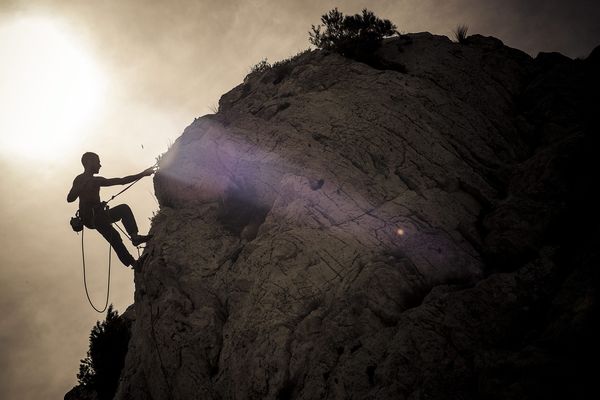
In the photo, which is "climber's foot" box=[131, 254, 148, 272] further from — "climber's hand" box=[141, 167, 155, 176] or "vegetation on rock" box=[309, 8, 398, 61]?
"vegetation on rock" box=[309, 8, 398, 61]

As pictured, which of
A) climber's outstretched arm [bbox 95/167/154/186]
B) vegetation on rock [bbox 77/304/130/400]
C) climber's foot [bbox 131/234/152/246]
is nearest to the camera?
climber's outstretched arm [bbox 95/167/154/186]

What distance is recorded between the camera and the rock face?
6.75 metres

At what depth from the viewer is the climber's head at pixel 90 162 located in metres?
12.7

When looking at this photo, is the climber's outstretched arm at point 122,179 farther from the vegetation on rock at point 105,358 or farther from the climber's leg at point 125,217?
the vegetation on rock at point 105,358

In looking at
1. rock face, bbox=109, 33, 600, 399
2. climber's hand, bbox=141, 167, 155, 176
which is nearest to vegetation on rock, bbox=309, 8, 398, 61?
rock face, bbox=109, 33, 600, 399

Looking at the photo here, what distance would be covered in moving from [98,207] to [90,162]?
5.38ft

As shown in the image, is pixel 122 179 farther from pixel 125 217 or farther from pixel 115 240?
pixel 115 240

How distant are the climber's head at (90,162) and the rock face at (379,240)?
235 cm

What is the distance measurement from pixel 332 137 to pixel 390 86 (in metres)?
3.39

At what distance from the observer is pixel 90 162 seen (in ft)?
41.9

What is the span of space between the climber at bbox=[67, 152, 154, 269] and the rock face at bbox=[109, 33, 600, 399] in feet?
Answer: 3.60

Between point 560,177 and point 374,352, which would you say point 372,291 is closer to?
point 374,352

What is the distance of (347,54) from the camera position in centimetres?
1611

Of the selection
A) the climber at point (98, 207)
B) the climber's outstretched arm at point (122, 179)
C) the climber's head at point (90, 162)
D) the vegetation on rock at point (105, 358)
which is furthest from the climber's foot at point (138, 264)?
the vegetation on rock at point (105, 358)
